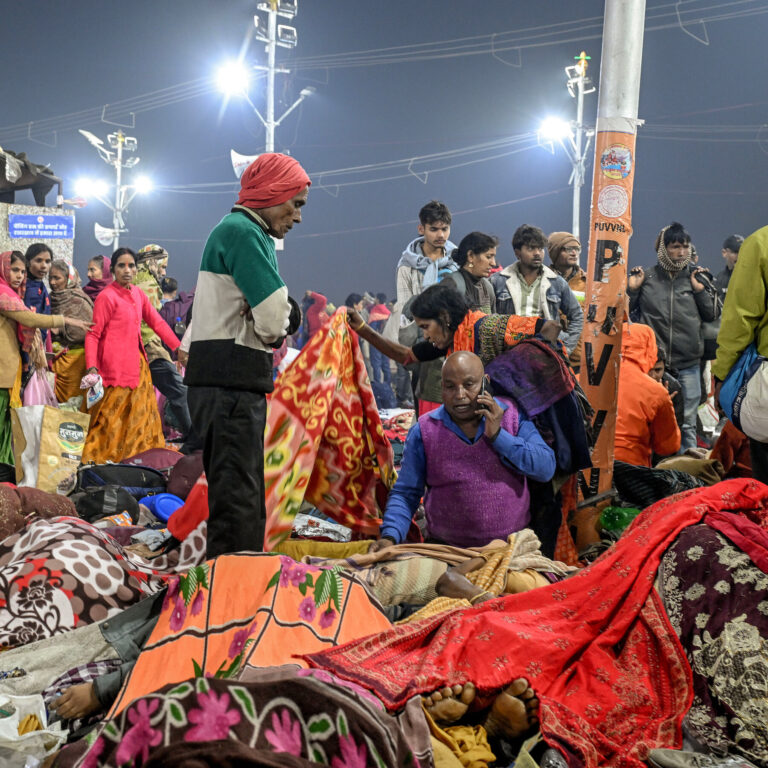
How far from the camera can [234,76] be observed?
2025 centimetres

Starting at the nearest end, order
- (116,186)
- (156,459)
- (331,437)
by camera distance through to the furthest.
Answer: (331,437) < (156,459) < (116,186)

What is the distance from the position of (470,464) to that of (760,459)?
3.86 feet

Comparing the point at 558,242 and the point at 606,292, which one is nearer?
the point at 606,292

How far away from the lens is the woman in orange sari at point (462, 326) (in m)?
3.96

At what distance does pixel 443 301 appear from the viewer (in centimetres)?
412

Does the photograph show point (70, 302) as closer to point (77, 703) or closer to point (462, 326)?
point (462, 326)

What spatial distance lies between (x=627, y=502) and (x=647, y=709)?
7.66 ft

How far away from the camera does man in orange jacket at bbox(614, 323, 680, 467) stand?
4.81m

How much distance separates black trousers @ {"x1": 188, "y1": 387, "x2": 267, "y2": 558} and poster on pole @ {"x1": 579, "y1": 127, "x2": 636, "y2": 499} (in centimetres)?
192

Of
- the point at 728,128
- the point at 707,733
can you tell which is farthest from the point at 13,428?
the point at 728,128

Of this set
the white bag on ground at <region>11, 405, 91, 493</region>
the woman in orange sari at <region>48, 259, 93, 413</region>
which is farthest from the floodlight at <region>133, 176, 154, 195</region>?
the white bag on ground at <region>11, 405, 91, 493</region>

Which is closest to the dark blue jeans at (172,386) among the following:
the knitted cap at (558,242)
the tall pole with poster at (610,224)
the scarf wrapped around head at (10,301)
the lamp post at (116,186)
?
the scarf wrapped around head at (10,301)

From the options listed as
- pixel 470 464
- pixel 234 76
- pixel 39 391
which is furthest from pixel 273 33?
pixel 470 464

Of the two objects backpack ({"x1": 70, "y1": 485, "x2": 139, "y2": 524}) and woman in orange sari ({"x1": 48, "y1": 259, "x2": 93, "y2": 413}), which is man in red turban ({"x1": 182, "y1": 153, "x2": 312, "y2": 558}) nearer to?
Result: backpack ({"x1": 70, "y1": 485, "x2": 139, "y2": 524})
